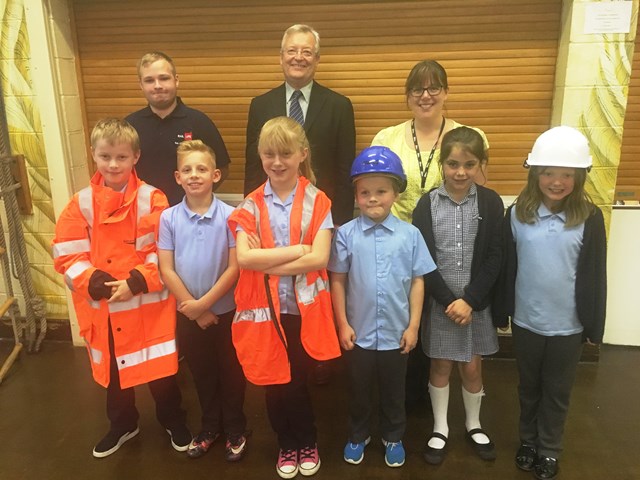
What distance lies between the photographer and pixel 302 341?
6.56 feet

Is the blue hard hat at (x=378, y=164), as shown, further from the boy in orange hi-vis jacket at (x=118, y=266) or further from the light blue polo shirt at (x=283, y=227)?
the boy in orange hi-vis jacket at (x=118, y=266)

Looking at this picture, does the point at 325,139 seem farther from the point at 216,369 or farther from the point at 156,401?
the point at 156,401

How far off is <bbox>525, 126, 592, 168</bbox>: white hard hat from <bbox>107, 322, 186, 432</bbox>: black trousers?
5.76 ft

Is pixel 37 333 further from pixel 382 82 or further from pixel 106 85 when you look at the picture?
pixel 382 82

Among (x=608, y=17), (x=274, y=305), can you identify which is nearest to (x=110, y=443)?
(x=274, y=305)

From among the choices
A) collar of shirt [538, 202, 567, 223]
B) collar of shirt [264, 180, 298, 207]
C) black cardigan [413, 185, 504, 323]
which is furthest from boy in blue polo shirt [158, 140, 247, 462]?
collar of shirt [538, 202, 567, 223]

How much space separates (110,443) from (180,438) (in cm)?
31

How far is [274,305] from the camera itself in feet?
6.50

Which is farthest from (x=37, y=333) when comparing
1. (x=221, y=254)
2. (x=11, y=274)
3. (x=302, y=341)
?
(x=302, y=341)

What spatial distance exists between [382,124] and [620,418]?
1.92 meters

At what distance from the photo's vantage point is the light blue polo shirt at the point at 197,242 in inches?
81.5

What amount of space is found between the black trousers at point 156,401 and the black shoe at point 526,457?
1453 millimetres

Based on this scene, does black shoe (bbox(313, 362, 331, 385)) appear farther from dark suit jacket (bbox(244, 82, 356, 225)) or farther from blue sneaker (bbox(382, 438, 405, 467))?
dark suit jacket (bbox(244, 82, 356, 225))

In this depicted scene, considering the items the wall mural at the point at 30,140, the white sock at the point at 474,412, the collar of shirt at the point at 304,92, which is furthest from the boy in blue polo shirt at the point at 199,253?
the wall mural at the point at 30,140
